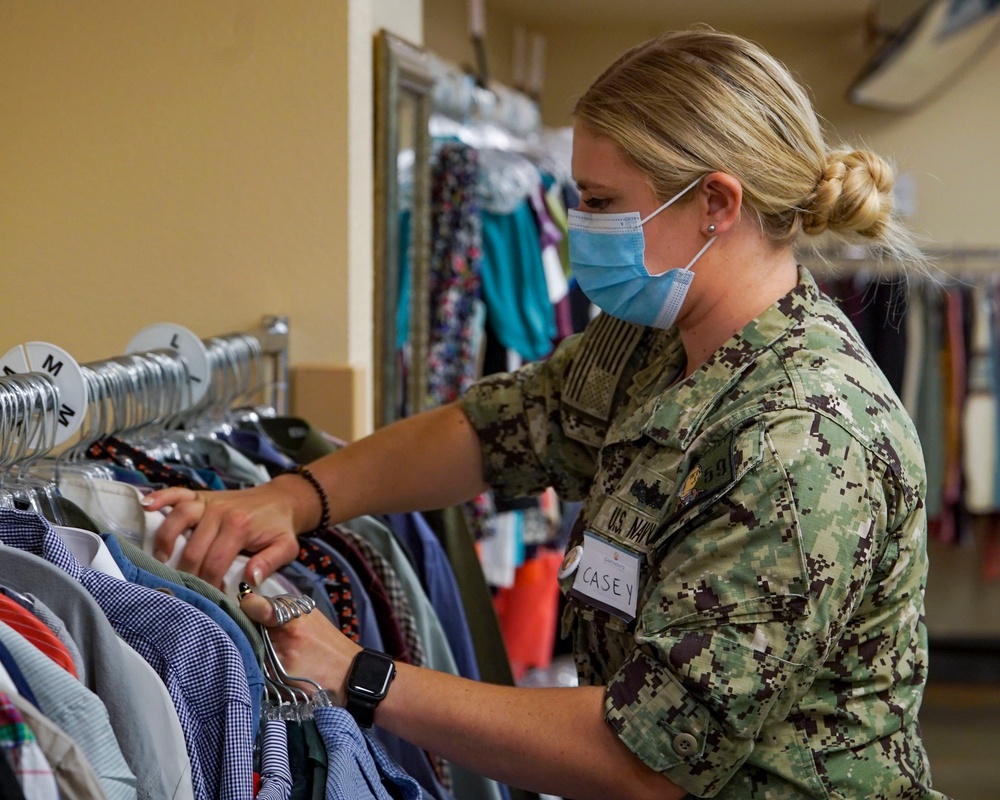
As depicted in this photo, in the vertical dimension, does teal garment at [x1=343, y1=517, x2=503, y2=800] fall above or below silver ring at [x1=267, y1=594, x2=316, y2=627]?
below

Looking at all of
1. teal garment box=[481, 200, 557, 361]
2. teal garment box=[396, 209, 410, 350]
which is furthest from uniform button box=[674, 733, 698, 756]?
teal garment box=[481, 200, 557, 361]

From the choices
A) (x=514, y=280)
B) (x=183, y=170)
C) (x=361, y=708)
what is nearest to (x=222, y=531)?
(x=361, y=708)

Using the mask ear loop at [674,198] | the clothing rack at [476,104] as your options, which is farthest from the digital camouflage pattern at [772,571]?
the clothing rack at [476,104]

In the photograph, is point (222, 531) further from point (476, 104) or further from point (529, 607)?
point (529, 607)

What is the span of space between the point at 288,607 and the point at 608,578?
346mm

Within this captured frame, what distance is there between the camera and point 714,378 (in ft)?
3.76

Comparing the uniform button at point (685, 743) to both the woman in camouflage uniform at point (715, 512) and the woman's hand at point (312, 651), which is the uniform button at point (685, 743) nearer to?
the woman in camouflage uniform at point (715, 512)

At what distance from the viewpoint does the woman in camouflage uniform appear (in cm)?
100

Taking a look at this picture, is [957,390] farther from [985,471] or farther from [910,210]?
[910,210]

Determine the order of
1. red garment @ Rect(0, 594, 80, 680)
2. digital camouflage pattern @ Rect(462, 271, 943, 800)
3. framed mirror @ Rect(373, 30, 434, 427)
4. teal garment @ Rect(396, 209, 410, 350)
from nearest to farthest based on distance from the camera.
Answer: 1. red garment @ Rect(0, 594, 80, 680)
2. digital camouflage pattern @ Rect(462, 271, 943, 800)
3. framed mirror @ Rect(373, 30, 434, 427)
4. teal garment @ Rect(396, 209, 410, 350)

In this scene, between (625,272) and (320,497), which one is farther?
(320,497)

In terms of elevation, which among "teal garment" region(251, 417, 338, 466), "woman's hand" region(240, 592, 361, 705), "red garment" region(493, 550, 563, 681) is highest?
"teal garment" region(251, 417, 338, 466)

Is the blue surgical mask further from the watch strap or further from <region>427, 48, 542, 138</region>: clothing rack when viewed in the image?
<region>427, 48, 542, 138</region>: clothing rack

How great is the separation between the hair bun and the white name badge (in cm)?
43
